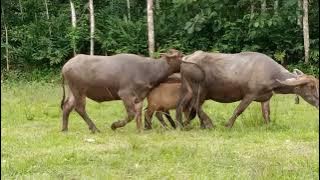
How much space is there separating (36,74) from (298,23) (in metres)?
9.45

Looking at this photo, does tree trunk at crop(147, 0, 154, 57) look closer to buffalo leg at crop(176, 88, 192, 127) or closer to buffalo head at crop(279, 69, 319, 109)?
buffalo leg at crop(176, 88, 192, 127)

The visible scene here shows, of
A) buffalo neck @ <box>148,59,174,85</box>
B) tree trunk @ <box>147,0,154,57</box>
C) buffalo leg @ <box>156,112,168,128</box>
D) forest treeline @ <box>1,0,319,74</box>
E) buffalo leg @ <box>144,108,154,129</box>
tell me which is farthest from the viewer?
tree trunk @ <box>147,0,154,57</box>

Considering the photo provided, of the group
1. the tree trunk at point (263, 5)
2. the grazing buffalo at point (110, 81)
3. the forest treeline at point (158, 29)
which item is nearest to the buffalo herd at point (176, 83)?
the grazing buffalo at point (110, 81)

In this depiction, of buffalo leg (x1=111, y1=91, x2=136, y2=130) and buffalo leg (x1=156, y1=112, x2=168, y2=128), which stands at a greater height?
Result: buffalo leg (x1=111, y1=91, x2=136, y2=130)

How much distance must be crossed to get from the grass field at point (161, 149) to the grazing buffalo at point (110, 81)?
45 cm

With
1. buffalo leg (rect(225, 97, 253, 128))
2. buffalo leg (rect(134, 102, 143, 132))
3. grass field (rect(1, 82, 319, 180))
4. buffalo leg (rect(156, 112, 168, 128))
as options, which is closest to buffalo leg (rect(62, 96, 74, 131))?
grass field (rect(1, 82, 319, 180))

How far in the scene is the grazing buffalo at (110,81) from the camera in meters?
11.3

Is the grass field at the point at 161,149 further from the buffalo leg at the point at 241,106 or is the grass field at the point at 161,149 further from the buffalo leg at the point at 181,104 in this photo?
the buffalo leg at the point at 181,104

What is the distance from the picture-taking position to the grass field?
7957 millimetres

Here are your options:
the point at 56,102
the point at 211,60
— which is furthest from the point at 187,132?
the point at 56,102

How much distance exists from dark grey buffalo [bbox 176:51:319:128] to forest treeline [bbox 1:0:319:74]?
1026 cm

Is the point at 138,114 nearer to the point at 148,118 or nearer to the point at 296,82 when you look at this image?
the point at 148,118

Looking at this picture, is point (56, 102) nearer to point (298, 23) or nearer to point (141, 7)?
point (298, 23)

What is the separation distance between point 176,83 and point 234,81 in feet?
3.44
